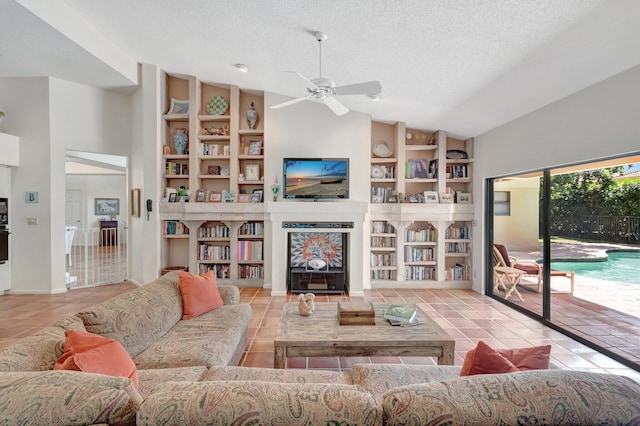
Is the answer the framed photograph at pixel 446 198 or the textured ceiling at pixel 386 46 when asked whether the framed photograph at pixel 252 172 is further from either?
the framed photograph at pixel 446 198

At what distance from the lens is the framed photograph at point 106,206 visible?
10.8 metres

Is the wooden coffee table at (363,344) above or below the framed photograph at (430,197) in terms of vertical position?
below

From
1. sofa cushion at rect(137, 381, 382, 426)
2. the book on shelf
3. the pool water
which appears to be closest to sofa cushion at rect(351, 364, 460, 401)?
the book on shelf

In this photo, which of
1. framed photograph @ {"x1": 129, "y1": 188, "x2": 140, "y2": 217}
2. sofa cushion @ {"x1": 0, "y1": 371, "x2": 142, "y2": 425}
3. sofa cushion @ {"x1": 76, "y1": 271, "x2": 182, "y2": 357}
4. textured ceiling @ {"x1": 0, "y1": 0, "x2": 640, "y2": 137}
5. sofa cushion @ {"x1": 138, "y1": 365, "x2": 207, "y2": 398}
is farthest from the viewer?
framed photograph @ {"x1": 129, "y1": 188, "x2": 140, "y2": 217}

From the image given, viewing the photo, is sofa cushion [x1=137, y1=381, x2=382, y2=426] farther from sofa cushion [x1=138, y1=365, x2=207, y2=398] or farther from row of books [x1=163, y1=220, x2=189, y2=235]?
row of books [x1=163, y1=220, x2=189, y2=235]

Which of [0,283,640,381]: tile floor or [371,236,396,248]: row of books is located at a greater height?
[371,236,396,248]: row of books

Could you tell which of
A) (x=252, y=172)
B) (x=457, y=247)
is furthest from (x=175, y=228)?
(x=457, y=247)

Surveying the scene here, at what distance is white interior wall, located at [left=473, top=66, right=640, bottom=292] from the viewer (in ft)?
8.58

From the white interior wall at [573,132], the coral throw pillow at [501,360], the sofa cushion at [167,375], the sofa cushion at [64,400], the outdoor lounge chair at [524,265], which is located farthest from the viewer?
the outdoor lounge chair at [524,265]

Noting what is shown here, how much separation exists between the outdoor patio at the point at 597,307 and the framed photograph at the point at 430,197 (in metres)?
1.62

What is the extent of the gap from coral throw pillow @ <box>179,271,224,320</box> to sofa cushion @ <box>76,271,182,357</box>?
6 cm

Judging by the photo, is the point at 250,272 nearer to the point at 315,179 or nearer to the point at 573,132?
the point at 315,179

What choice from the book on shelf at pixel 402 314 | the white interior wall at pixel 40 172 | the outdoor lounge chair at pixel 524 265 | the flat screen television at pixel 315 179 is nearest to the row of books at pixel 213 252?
the flat screen television at pixel 315 179

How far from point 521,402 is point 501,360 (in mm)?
386
